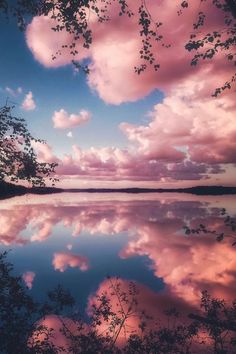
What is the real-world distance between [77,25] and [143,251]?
37.4 m

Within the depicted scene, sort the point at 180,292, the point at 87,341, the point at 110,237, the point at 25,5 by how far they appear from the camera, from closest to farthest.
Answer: the point at 25,5 → the point at 87,341 → the point at 180,292 → the point at 110,237

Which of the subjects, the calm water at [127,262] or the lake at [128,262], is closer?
the lake at [128,262]

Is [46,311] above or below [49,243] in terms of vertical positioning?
above

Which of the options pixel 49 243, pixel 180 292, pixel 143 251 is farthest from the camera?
pixel 49 243

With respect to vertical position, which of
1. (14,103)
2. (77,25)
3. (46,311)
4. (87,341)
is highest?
(77,25)

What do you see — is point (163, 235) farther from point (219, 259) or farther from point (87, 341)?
point (87, 341)

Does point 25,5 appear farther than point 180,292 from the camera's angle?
No

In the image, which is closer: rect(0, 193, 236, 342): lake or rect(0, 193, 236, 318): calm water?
rect(0, 193, 236, 342): lake

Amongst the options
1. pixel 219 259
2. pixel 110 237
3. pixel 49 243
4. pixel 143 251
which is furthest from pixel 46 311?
pixel 110 237

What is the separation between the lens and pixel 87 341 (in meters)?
12.0

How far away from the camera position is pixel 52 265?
3662 cm

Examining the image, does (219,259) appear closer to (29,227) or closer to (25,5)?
(25,5)

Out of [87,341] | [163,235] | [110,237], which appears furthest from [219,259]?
[87,341]

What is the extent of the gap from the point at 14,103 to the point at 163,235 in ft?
155
